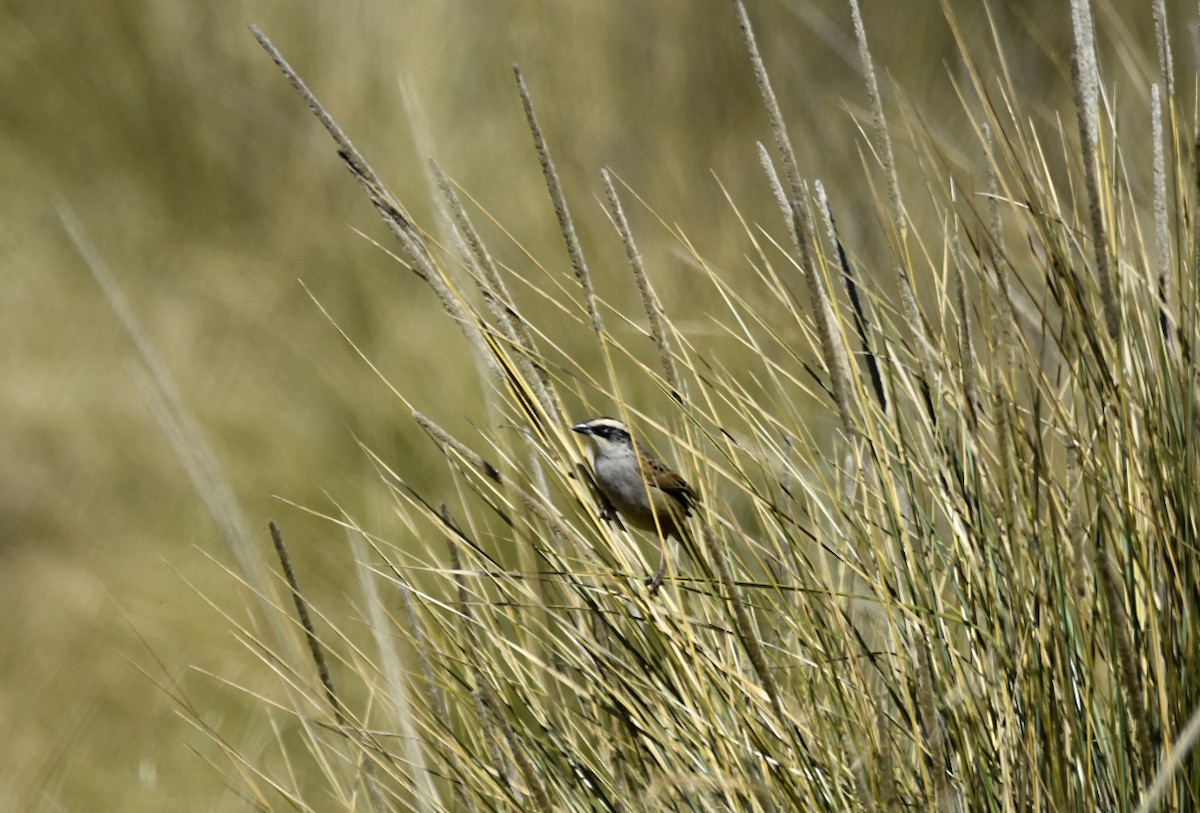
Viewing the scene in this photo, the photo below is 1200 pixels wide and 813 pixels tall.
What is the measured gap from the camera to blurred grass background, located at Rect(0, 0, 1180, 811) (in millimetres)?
2381

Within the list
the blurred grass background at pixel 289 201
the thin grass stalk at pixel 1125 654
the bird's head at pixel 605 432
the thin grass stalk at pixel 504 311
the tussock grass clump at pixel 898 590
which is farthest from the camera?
the blurred grass background at pixel 289 201

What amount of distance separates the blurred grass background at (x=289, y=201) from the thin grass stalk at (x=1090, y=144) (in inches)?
60.9

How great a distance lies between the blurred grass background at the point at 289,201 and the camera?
2.38 meters

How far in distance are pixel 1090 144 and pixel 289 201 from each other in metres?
2.15

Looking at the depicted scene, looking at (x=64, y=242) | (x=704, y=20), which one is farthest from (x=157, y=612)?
(x=704, y=20)

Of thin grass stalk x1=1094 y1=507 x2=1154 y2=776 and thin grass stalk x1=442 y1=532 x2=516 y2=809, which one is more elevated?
thin grass stalk x1=1094 y1=507 x2=1154 y2=776

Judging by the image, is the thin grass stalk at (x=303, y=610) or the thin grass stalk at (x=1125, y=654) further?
the thin grass stalk at (x=303, y=610)

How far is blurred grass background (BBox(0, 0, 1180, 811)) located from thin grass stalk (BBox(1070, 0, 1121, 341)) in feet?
5.08

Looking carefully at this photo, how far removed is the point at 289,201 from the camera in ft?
8.93

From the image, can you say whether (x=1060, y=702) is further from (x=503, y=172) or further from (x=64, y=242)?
(x=64, y=242)

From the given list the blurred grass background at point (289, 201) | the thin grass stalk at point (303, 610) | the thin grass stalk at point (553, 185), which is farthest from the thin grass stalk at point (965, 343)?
the blurred grass background at point (289, 201)

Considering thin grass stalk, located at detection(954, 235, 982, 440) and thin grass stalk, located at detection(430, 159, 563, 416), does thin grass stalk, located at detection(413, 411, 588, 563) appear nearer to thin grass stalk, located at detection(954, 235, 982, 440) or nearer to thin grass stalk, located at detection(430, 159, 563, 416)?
thin grass stalk, located at detection(430, 159, 563, 416)

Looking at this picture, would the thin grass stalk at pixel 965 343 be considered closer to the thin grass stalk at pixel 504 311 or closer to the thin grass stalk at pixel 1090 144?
the thin grass stalk at pixel 1090 144

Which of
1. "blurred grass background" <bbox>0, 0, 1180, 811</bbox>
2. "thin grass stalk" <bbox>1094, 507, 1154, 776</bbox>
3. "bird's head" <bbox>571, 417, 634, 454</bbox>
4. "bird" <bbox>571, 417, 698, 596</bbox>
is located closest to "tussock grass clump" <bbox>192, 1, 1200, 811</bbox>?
"thin grass stalk" <bbox>1094, 507, 1154, 776</bbox>
